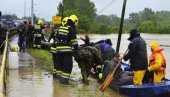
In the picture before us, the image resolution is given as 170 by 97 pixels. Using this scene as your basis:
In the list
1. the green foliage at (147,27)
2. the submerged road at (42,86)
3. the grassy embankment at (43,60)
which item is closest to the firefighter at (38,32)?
the grassy embankment at (43,60)

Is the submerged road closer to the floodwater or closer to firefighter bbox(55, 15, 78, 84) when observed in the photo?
the floodwater

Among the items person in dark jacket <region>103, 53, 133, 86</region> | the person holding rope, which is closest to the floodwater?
person in dark jacket <region>103, 53, 133, 86</region>

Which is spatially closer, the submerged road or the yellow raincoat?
the submerged road

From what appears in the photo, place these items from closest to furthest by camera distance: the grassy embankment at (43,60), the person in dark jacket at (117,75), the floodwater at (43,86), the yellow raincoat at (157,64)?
the floodwater at (43,86), the yellow raincoat at (157,64), the person in dark jacket at (117,75), the grassy embankment at (43,60)

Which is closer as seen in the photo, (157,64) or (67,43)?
(157,64)

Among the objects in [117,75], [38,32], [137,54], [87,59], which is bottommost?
[117,75]

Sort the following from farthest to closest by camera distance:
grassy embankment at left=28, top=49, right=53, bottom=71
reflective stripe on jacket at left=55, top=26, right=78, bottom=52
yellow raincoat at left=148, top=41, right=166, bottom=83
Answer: grassy embankment at left=28, top=49, right=53, bottom=71 → reflective stripe on jacket at left=55, top=26, right=78, bottom=52 → yellow raincoat at left=148, top=41, right=166, bottom=83

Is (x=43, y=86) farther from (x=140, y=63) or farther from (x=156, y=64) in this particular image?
(x=156, y=64)

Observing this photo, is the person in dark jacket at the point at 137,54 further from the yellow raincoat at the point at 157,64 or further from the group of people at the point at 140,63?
the yellow raincoat at the point at 157,64

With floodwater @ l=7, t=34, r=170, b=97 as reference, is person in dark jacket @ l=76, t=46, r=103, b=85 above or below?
above

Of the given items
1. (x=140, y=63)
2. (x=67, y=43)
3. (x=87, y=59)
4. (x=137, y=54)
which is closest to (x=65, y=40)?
(x=67, y=43)

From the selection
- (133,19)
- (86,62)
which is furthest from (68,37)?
(133,19)

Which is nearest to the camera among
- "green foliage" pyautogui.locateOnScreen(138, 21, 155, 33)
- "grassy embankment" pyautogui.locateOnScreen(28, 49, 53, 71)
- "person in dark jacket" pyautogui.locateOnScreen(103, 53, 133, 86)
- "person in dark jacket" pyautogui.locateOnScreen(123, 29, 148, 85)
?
"person in dark jacket" pyautogui.locateOnScreen(123, 29, 148, 85)

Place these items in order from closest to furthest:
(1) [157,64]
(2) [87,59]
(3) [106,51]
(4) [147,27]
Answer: (1) [157,64] → (2) [87,59] → (3) [106,51] → (4) [147,27]
